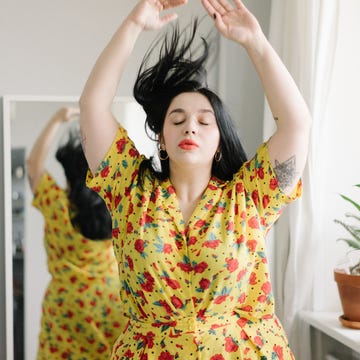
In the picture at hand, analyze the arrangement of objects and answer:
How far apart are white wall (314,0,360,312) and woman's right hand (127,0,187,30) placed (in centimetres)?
82

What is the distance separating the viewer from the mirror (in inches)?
96.6

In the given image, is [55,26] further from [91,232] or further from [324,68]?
[324,68]

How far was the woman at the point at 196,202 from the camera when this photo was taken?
1425 millimetres

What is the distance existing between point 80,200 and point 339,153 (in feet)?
3.22

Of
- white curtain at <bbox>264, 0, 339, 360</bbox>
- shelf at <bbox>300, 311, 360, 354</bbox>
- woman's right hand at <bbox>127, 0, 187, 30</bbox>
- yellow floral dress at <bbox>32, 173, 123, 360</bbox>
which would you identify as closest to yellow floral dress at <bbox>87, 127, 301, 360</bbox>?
woman's right hand at <bbox>127, 0, 187, 30</bbox>

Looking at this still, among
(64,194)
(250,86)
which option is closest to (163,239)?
(64,194)

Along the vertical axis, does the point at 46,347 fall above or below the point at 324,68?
below

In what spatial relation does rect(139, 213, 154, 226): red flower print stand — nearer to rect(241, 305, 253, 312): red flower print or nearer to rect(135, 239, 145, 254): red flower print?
rect(135, 239, 145, 254): red flower print

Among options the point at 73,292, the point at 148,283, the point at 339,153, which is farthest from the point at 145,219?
the point at 73,292

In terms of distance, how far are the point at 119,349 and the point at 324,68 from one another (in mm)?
1176

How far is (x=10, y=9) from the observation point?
2.48 m

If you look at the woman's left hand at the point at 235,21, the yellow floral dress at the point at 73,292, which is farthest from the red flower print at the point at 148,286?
the yellow floral dress at the point at 73,292

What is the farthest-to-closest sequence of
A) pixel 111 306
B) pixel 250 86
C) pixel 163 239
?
pixel 250 86 → pixel 111 306 → pixel 163 239

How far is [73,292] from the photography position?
2.45 metres
